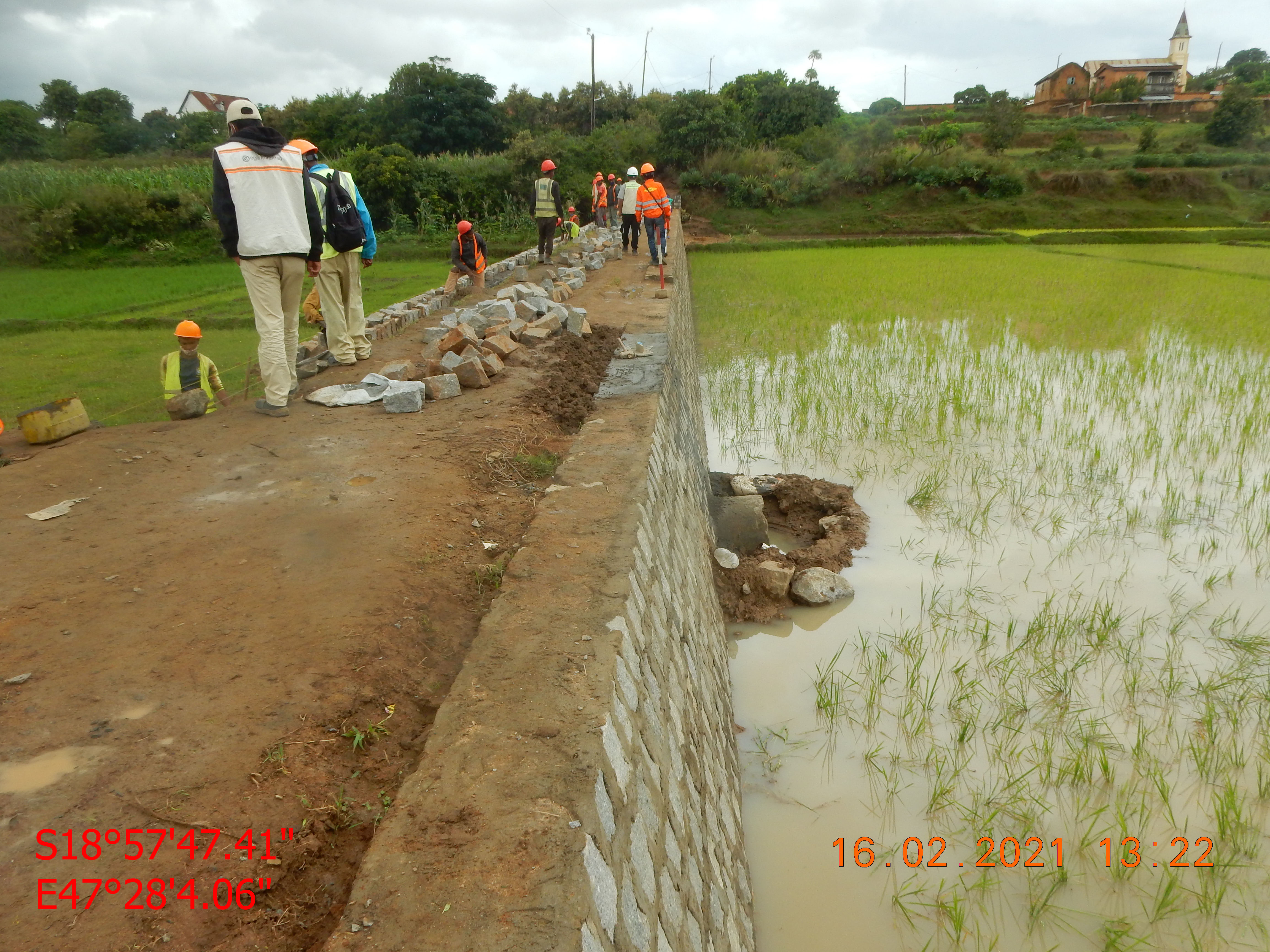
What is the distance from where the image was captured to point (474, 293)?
932 cm

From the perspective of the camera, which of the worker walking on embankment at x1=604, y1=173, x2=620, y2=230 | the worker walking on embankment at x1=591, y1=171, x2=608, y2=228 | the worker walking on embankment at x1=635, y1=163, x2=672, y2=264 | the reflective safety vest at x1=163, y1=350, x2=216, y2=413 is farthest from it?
the worker walking on embankment at x1=604, y1=173, x2=620, y2=230

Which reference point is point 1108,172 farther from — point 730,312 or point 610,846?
point 610,846

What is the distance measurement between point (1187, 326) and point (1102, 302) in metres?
1.70

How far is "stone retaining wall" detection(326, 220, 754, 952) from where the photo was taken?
131cm

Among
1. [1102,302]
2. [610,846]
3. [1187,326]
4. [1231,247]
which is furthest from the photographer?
[1231,247]

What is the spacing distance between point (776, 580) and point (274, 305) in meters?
3.22

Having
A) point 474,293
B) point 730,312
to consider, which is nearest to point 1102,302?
point 730,312

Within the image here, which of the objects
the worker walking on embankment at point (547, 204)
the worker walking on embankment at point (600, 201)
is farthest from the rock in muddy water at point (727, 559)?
the worker walking on embankment at point (600, 201)

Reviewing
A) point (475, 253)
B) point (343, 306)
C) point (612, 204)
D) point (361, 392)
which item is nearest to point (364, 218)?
point (343, 306)

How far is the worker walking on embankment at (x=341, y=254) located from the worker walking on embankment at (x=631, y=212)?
6.91 m

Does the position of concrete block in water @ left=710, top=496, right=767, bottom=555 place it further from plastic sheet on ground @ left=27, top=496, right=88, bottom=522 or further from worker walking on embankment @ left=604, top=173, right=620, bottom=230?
worker walking on embankment @ left=604, top=173, right=620, bottom=230

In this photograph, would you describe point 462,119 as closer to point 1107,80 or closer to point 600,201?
point 600,201

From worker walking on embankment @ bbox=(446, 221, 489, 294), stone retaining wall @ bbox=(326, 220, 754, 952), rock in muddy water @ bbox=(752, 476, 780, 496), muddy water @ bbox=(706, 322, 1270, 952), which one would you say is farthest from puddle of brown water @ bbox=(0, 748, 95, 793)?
worker walking on embankment @ bbox=(446, 221, 489, 294)

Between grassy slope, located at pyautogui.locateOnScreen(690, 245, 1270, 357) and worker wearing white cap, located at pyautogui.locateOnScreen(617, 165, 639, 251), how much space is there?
1.41 m
